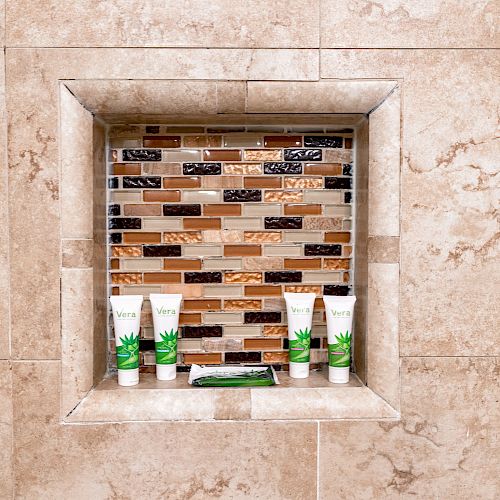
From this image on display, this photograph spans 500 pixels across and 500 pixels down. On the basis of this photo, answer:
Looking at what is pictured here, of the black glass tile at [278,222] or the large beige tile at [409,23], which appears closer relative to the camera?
the large beige tile at [409,23]

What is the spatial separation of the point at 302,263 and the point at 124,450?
0.53m

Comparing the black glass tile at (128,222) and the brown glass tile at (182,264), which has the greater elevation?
the black glass tile at (128,222)

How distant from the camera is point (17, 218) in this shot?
99 centimetres

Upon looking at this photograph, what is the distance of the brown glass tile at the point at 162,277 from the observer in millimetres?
1127

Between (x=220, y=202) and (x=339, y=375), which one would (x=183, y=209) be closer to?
(x=220, y=202)

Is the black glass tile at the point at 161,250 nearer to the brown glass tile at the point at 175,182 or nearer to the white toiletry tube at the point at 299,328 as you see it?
the brown glass tile at the point at 175,182

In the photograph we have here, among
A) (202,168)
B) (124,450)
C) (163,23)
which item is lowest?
(124,450)

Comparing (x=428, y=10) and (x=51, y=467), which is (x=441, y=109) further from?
(x=51, y=467)

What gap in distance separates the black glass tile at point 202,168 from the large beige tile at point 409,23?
33cm

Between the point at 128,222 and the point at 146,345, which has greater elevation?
the point at 128,222

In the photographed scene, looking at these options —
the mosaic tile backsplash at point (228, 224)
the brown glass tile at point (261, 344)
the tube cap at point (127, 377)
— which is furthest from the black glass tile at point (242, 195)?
the tube cap at point (127, 377)

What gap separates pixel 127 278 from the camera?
1130mm

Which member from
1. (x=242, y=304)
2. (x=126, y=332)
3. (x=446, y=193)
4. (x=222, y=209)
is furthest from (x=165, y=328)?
(x=446, y=193)

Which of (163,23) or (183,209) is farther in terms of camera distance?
(183,209)
